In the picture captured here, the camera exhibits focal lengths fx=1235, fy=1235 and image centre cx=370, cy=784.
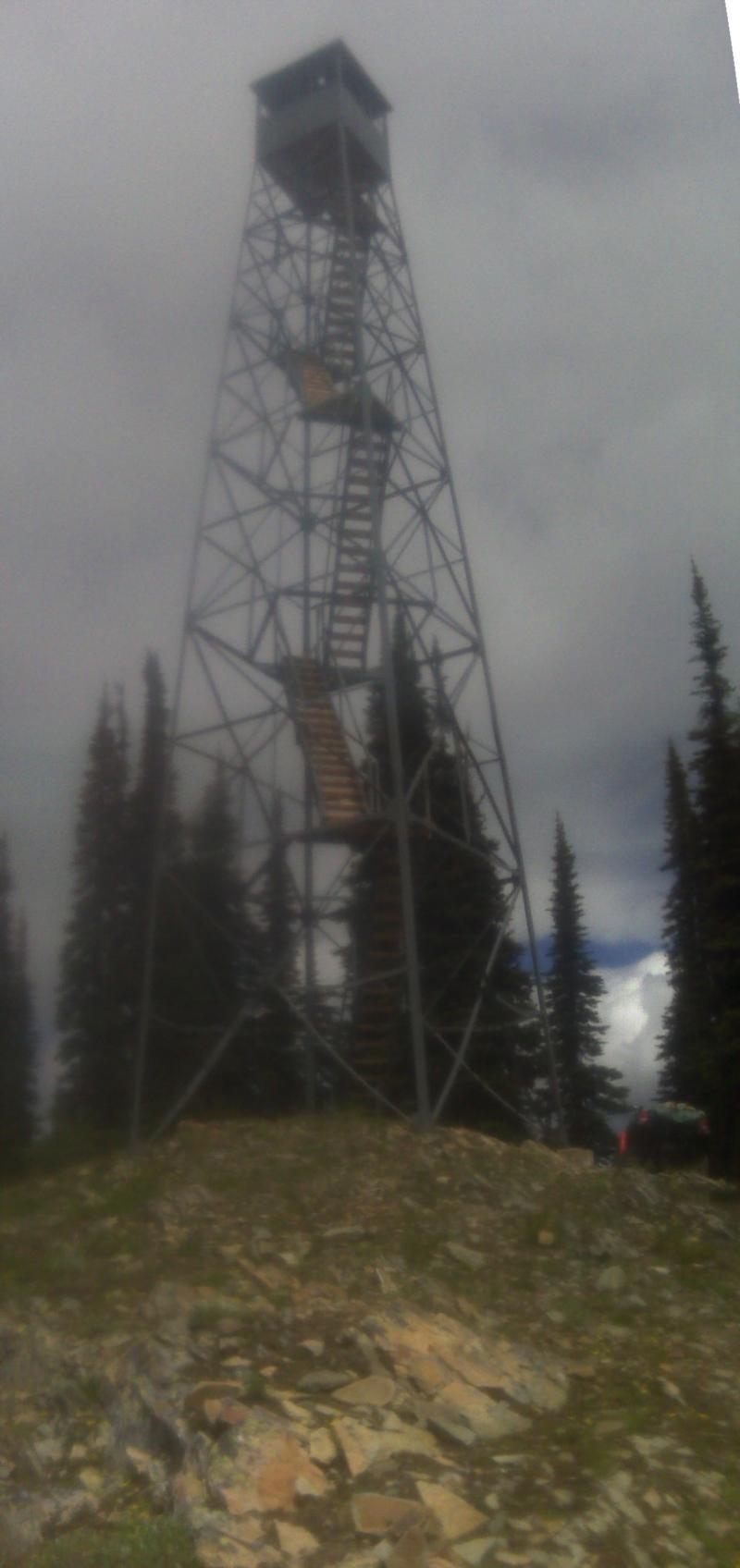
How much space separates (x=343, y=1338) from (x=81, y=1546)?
5.17 ft

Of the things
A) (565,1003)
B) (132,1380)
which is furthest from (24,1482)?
(565,1003)

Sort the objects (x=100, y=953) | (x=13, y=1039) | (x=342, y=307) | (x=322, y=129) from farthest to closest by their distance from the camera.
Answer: (x=342, y=307)
(x=322, y=129)
(x=100, y=953)
(x=13, y=1039)

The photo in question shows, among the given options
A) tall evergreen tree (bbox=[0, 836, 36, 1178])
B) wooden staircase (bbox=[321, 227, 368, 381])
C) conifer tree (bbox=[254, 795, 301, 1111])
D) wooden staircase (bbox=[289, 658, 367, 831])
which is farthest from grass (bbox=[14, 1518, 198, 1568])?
wooden staircase (bbox=[321, 227, 368, 381])

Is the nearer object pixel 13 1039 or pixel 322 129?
pixel 13 1039

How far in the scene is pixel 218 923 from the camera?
8047 millimetres

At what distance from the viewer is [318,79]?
29.8 feet

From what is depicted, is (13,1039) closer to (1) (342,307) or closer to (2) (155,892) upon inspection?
(2) (155,892)

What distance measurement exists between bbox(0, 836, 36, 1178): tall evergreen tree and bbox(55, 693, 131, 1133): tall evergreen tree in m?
0.23

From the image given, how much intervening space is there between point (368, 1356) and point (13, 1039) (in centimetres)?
242

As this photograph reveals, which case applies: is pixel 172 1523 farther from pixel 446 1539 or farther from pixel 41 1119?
pixel 41 1119

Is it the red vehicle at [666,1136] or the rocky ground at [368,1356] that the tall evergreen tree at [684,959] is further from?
the rocky ground at [368,1356]

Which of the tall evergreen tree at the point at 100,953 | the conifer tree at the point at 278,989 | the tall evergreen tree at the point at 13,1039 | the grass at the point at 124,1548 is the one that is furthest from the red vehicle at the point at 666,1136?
the grass at the point at 124,1548

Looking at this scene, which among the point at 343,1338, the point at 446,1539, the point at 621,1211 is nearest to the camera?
the point at 446,1539

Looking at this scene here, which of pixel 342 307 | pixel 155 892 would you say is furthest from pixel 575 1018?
pixel 342 307
